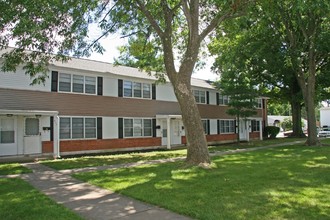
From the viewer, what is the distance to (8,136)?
17.2 meters

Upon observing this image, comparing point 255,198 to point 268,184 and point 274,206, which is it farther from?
point 268,184

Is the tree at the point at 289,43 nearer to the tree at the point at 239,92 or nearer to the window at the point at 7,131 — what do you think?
the tree at the point at 239,92

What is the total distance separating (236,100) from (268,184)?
17.8 m

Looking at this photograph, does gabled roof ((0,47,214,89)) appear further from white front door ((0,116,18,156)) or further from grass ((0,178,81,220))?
grass ((0,178,81,220))

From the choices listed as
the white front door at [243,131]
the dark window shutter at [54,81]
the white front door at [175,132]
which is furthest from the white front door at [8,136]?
the white front door at [243,131]

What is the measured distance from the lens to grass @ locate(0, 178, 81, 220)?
632 centimetres

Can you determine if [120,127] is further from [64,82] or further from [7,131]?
[7,131]

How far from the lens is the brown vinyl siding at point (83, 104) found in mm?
17516

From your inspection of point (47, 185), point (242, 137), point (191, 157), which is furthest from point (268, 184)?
point (242, 137)

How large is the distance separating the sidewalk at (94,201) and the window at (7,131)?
277 inches

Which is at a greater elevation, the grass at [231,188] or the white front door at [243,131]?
the white front door at [243,131]

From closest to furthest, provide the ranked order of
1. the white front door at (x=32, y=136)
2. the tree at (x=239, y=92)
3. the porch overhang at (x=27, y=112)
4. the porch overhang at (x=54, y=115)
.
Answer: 1. the porch overhang at (x=27, y=112)
2. the porch overhang at (x=54, y=115)
3. the white front door at (x=32, y=136)
4. the tree at (x=239, y=92)

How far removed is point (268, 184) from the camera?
904 cm

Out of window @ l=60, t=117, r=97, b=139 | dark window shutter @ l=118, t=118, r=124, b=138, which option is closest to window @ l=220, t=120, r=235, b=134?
dark window shutter @ l=118, t=118, r=124, b=138
